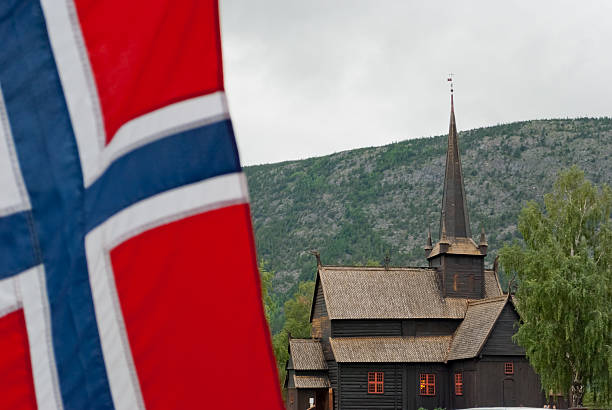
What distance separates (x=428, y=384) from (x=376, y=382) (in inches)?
123

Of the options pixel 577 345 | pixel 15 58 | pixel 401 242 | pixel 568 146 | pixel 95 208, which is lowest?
pixel 95 208

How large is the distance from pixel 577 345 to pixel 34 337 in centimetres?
3915

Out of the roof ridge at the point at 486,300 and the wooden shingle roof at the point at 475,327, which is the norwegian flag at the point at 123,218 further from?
the roof ridge at the point at 486,300

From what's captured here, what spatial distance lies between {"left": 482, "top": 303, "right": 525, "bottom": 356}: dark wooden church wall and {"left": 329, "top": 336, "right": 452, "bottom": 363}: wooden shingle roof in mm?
3796

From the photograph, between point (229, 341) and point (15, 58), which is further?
point (15, 58)

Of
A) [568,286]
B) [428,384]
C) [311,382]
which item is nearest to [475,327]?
[428,384]

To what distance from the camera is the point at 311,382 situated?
2015 inches

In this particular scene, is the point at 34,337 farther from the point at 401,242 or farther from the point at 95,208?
the point at 401,242

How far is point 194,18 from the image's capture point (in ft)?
6.46

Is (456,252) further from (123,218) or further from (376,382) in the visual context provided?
(123,218)

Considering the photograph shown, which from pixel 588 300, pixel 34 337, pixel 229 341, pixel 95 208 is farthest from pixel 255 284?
pixel 588 300

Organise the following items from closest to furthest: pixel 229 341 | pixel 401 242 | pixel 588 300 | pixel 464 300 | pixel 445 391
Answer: pixel 229 341 → pixel 588 300 → pixel 445 391 → pixel 464 300 → pixel 401 242

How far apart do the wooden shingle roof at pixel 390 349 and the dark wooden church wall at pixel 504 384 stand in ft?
11.3

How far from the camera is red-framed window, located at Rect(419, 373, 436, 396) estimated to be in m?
50.8
